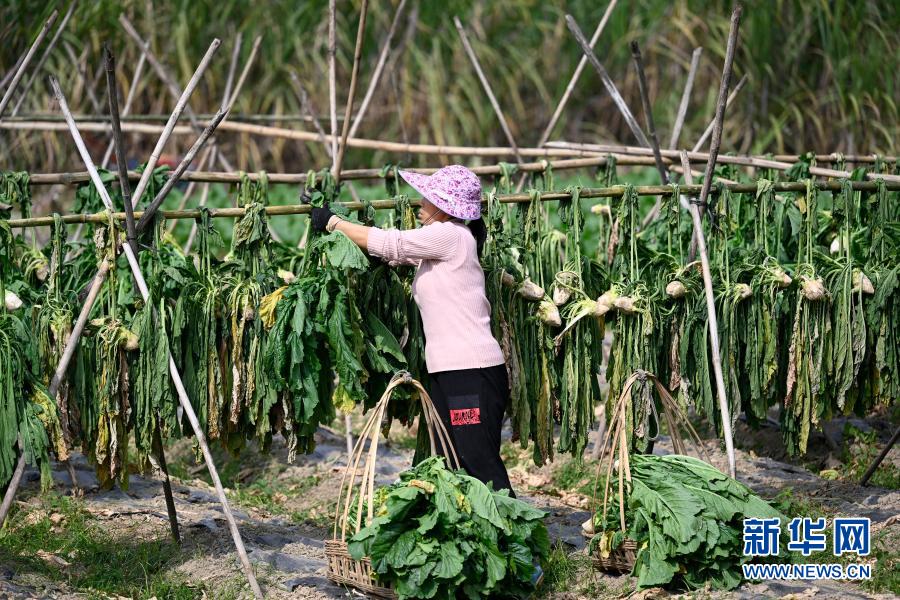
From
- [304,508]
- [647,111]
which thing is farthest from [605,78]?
[304,508]

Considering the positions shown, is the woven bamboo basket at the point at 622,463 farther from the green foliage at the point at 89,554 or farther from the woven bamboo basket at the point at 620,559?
the green foliage at the point at 89,554

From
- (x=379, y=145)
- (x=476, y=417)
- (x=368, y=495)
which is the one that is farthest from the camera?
(x=379, y=145)

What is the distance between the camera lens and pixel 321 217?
4.75 m

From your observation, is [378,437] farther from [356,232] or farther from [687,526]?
[687,526]

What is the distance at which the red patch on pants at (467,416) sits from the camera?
4688mm

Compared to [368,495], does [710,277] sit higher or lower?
higher

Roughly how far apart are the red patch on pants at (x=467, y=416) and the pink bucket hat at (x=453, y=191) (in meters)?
0.79

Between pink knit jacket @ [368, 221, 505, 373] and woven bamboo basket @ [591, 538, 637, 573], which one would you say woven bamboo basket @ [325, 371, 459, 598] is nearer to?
pink knit jacket @ [368, 221, 505, 373]

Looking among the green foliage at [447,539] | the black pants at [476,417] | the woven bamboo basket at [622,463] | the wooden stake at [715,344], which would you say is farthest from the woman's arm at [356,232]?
the wooden stake at [715,344]

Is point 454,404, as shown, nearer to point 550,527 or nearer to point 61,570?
point 550,527

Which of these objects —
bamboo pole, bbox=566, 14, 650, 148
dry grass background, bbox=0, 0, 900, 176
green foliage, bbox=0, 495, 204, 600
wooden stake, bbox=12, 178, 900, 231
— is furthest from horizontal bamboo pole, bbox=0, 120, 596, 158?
dry grass background, bbox=0, 0, 900, 176

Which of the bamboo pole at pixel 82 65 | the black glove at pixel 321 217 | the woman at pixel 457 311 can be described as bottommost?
the woman at pixel 457 311

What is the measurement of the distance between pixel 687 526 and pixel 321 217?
6.32 feet

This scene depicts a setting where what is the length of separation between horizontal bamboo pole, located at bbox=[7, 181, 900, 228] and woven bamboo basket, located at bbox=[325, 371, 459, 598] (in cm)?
93
